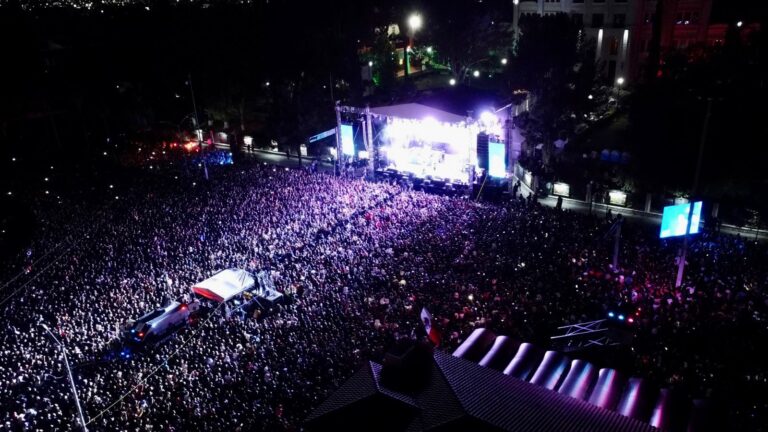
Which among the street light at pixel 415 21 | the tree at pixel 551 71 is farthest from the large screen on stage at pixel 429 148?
the street light at pixel 415 21

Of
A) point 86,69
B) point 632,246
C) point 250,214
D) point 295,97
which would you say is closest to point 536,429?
point 632,246

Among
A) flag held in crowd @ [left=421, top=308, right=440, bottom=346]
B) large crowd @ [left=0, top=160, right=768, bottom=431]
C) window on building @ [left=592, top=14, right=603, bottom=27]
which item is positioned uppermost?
window on building @ [left=592, top=14, right=603, bottom=27]

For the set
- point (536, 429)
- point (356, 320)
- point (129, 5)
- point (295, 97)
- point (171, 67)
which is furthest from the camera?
point (129, 5)

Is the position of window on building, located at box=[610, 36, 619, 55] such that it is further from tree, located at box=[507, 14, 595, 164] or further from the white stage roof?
the white stage roof

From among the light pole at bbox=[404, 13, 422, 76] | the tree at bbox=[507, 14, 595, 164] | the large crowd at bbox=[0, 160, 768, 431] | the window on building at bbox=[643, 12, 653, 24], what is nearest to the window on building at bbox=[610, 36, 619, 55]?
the window on building at bbox=[643, 12, 653, 24]

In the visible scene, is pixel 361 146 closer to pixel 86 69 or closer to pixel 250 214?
pixel 250 214

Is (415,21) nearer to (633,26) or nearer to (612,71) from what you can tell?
(612,71)

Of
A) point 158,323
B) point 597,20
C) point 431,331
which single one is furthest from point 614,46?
point 158,323
